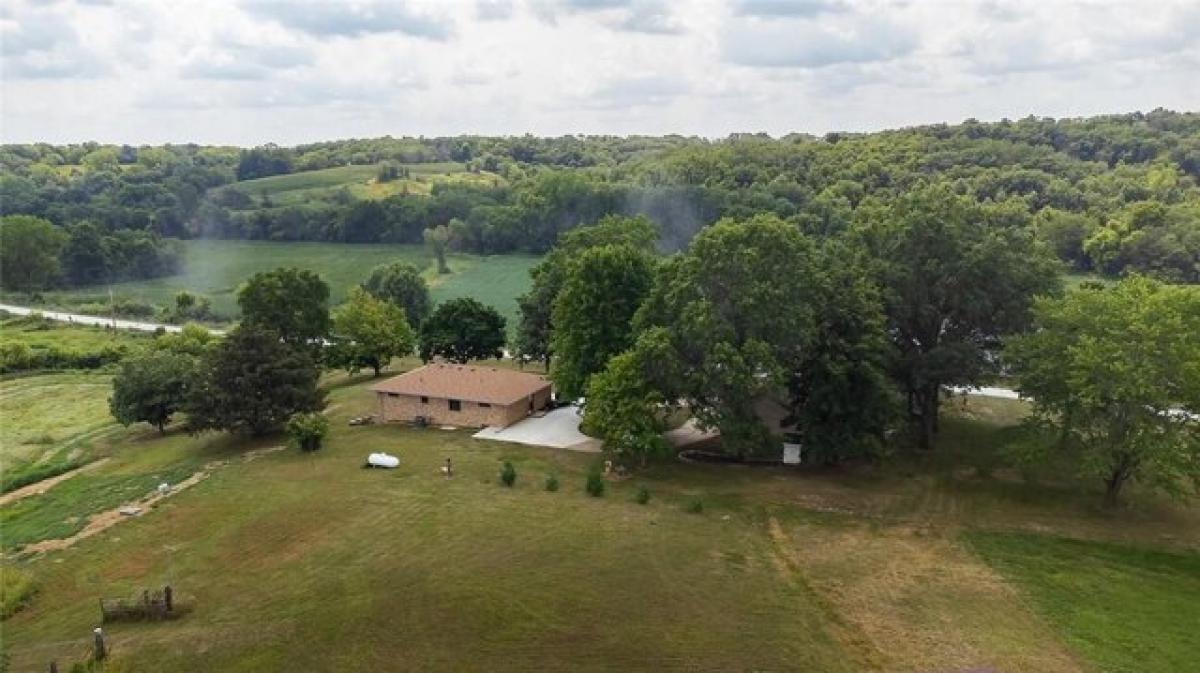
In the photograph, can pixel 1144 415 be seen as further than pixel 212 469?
No

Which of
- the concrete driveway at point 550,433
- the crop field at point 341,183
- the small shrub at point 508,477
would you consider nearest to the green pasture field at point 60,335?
the concrete driveway at point 550,433

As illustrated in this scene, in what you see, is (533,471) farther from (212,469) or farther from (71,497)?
(71,497)

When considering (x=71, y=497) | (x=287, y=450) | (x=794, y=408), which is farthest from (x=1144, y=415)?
(x=71, y=497)

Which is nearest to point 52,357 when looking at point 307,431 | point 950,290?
point 307,431

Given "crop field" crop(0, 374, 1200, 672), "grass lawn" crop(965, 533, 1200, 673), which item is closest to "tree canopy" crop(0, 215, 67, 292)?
"crop field" crop(0, 374, 1200, 672)

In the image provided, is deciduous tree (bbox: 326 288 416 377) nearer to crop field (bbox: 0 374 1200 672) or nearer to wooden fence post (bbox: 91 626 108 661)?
crop field (bbox: 0 374 1200 672)
